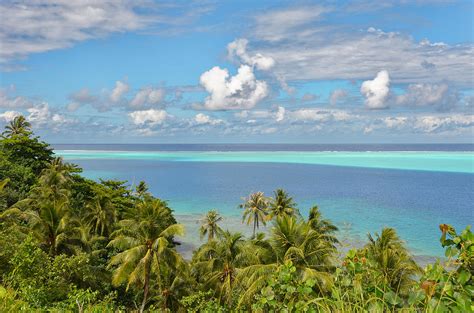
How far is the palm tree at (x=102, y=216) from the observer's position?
3991 cm

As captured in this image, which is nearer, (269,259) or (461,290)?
(461,290)

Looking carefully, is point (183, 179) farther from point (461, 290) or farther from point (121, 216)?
point (461, 290)

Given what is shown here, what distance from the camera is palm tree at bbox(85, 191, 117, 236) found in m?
39.9

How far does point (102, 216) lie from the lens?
40.0 metres

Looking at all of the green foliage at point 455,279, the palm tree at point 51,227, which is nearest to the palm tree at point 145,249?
the palm tree at point 51,227

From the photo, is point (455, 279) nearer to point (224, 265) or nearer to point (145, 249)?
point (145, 249)

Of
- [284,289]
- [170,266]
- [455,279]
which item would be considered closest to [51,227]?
[170,266]

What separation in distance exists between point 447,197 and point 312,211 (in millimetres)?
92027

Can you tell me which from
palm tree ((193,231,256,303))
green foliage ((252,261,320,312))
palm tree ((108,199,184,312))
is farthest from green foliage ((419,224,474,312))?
palm tree ((193,231,256,303))

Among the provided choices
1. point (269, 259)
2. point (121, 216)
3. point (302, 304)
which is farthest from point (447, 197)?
→ point (302, 304)

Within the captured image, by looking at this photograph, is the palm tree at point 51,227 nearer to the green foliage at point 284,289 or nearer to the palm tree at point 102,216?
the palm tree at point 102,216

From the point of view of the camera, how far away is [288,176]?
16900 cm

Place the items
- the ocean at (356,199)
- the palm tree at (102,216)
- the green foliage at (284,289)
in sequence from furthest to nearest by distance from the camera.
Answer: the ocean at (356,199)
the palm tree at (102,216)
the green foliage at (284,289)

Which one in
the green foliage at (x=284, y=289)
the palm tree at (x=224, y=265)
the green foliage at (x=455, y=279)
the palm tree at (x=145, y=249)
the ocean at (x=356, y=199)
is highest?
the green foliage at (x=455, y=279)
